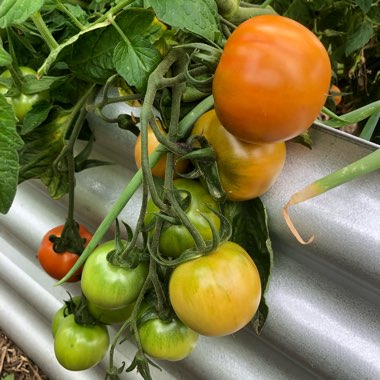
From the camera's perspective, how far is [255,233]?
0.48 m

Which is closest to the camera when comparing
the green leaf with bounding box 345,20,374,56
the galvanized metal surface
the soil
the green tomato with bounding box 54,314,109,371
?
the galvanized metal surface

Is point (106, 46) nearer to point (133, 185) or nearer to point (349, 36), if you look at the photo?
point (133, 185)

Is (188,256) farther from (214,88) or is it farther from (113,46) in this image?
(113,46)

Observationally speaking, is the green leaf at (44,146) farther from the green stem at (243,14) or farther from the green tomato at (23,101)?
the green stem at (243,14)

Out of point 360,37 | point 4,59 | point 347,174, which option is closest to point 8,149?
point 4,59

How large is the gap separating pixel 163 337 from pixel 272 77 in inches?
10.2

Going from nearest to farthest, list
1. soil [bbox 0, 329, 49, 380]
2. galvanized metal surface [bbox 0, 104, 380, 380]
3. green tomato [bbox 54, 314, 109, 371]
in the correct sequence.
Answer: galvanized metal surface [bbox 0, 104, 380, 380] → green tomato [bbox 54, 314, 109, 371] → soil [bbox 0, 329, 49, 380]

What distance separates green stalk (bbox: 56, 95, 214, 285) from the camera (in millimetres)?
437

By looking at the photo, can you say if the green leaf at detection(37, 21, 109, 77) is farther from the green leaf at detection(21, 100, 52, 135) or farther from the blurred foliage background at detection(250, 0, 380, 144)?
the blurred foliage background at detection(250, 0, 380, 144)

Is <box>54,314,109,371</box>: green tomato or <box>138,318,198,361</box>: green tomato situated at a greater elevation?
<box>138,318,198,361</box>: green tomato

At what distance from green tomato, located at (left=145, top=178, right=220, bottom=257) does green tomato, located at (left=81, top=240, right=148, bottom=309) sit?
4cm

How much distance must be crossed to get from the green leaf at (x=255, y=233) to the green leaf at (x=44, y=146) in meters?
0.24

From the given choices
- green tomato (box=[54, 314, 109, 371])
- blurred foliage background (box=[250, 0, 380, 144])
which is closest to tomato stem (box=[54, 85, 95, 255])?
green tomato (box=[54, 314, 109, 371])

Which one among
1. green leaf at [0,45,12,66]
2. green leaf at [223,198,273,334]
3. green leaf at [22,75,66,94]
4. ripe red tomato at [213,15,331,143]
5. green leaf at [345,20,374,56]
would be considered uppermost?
ripe red tomato at [213,15,331,143]
